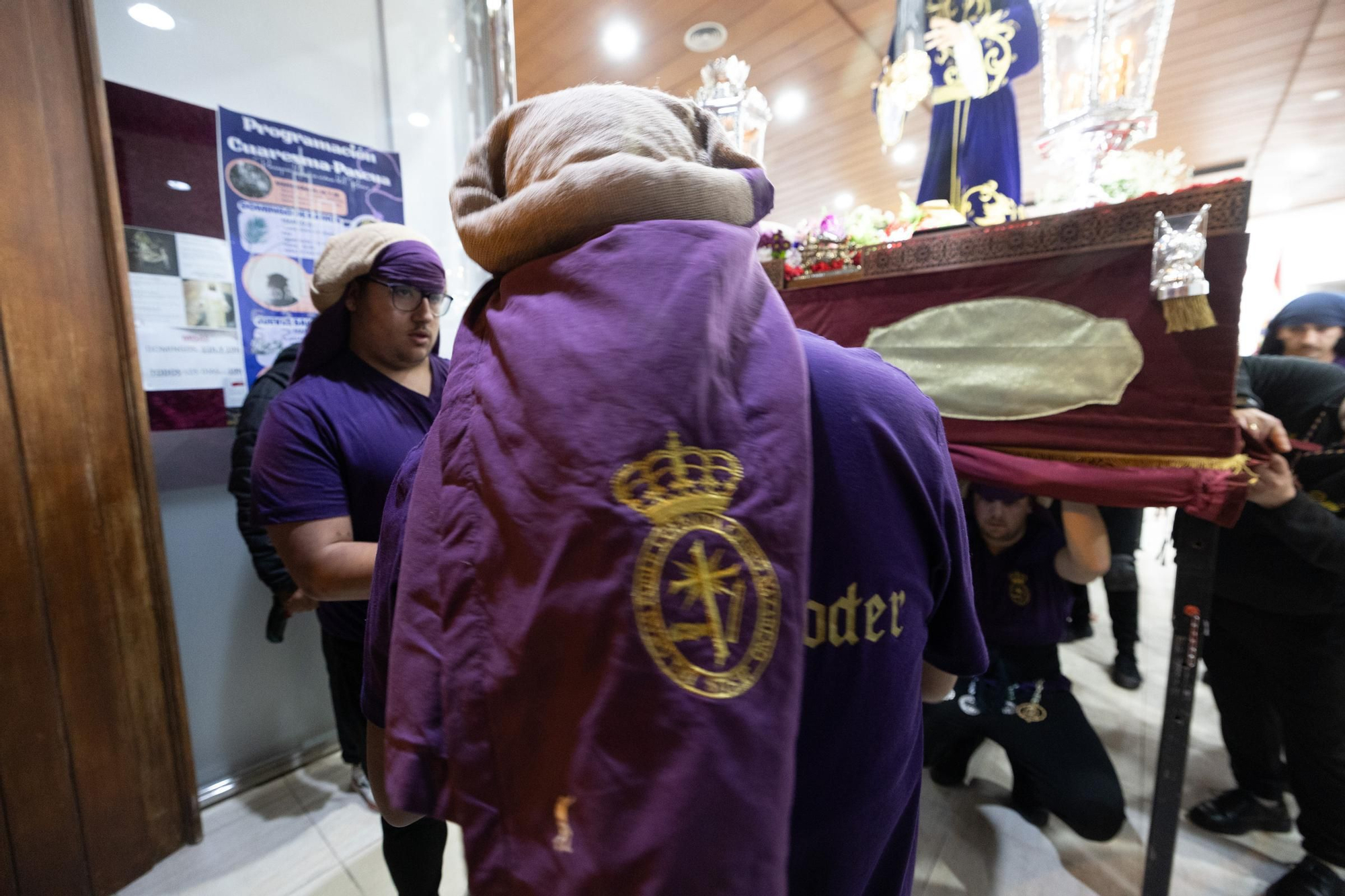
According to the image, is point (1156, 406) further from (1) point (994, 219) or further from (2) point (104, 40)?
(2) point (104, 40)

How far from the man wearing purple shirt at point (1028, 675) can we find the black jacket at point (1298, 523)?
32cm

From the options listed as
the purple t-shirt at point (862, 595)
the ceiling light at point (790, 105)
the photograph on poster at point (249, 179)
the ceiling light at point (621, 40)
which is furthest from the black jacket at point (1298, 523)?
the photograph on poster at point (249, 179)

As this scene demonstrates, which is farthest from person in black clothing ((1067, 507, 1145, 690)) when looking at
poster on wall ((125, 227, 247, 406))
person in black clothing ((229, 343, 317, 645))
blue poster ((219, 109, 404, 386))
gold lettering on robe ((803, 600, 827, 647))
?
poster on wall ((125, 227, 247, 406))

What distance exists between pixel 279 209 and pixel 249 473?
2.74 ft

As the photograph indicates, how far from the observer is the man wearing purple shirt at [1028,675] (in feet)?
4.56

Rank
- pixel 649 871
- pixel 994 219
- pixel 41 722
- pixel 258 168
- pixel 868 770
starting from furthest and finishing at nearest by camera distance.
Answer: pixel 258 168
pixel 994 219
pixel 41 722
pixel 868 770
pixel 649 871

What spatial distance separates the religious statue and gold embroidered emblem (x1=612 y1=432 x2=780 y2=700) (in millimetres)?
1618

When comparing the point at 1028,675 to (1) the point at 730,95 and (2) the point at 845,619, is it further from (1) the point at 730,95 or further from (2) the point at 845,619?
(1) the point at 730,95

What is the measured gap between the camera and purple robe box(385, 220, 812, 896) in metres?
0.37

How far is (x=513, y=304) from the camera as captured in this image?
0.48 metres

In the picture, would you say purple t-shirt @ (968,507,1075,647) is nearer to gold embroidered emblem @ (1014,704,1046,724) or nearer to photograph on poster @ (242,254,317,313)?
gold embroidered emblem @ (1014,704,1046,724)

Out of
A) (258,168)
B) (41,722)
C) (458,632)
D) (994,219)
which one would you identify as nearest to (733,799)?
(458,632)

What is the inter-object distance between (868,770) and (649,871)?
0.32m

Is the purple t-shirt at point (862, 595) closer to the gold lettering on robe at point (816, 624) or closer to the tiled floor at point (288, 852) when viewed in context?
the gold lettering on robe at point (816, 624)
